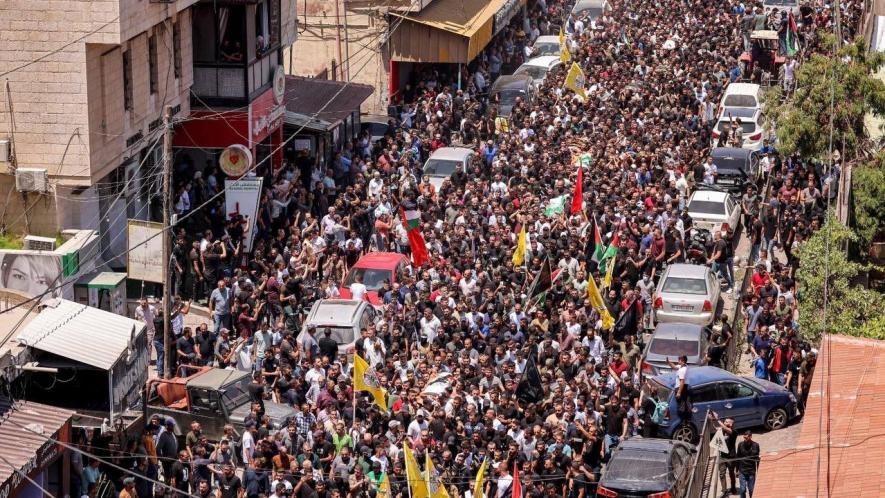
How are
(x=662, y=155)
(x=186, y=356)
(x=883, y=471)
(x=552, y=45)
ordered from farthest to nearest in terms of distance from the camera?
(x=552, y=45), (x=662, y=155), (x=186, y=356), (x=883, y=471)

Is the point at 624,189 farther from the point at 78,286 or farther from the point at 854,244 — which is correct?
the point at 78,286

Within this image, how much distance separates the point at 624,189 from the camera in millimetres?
34906

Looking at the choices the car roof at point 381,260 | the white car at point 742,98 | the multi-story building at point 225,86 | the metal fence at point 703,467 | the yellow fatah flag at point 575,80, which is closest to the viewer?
the metal fence at point 703,467

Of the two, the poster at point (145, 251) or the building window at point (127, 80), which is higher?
the building window at point (127, 80)

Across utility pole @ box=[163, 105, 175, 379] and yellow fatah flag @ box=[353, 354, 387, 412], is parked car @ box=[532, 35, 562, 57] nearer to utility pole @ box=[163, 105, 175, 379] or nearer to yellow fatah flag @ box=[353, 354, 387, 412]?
utility pole @ box=[163, 105, 175, 379]

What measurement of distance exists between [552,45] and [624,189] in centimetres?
1943

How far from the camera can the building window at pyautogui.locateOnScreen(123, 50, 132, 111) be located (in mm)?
30902

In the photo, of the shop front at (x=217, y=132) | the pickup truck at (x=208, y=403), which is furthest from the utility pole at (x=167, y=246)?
the shop front at (x=217, y=132)

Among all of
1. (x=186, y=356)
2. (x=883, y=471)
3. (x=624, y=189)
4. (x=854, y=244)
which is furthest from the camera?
(x=624, y=189)

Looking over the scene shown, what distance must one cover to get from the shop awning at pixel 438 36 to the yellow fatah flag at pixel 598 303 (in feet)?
63.2

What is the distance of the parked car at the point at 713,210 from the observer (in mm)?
34250

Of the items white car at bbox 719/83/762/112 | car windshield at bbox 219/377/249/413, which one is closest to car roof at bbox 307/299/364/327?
car windshield at bbox 219/377/249/413

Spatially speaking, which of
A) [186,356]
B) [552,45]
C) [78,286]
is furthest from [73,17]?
[552,45]

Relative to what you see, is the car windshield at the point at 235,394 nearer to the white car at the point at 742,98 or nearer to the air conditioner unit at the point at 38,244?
the air conditioner unit at the point at 38,244
